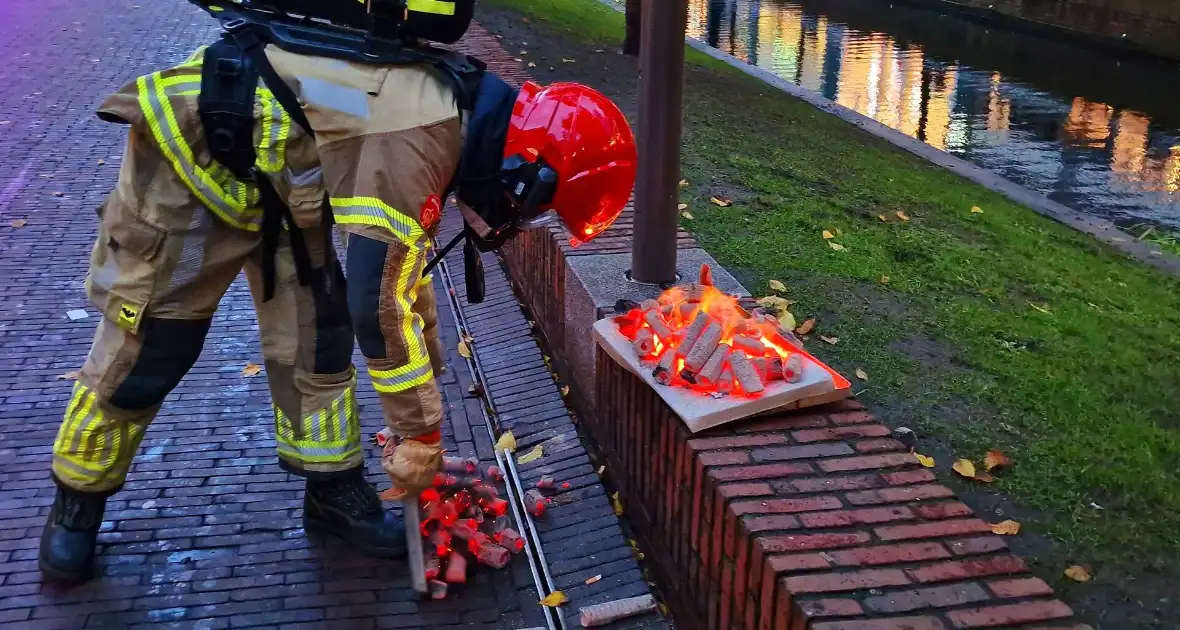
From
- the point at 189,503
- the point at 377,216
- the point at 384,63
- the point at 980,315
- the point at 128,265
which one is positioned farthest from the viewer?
the point at 980,315

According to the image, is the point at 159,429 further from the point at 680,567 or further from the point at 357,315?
the point at 680,567

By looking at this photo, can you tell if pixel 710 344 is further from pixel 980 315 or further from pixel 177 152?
pixel 980 315

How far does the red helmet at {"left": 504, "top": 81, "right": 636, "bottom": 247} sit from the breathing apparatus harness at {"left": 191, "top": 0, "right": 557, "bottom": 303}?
0.04 m

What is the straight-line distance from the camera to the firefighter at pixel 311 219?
2482mm

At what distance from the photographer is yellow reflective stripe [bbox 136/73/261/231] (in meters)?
2.68

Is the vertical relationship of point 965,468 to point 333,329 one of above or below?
below

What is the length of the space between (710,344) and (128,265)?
67.2 inches

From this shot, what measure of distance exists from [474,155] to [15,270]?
3.81 m

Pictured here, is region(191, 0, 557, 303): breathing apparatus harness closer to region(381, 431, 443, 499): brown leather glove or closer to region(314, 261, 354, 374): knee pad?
region(314, 261, 354, 374): knee pad

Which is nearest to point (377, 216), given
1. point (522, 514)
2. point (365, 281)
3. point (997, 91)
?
point (365, 281)

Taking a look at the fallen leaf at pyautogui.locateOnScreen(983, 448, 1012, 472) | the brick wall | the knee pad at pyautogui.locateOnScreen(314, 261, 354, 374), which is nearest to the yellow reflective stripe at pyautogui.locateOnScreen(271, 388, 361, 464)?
the knee pad at pyautogui.locateOnScreen(314, 261, 354, 374)

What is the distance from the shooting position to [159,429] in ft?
12.9

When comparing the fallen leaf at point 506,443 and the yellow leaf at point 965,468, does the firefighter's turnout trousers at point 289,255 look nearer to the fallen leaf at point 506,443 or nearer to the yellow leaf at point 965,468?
the fallen leaf at point 506,443

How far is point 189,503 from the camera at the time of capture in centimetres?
352
